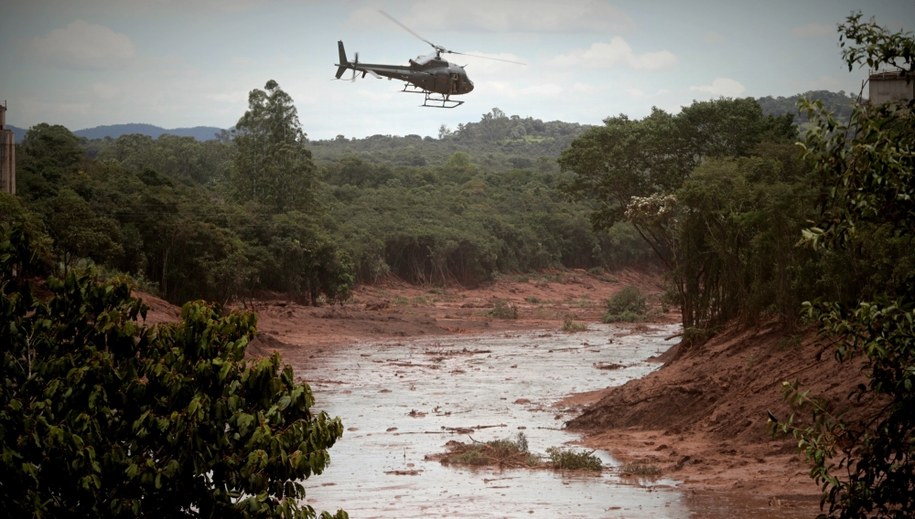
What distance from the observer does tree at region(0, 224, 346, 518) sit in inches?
313

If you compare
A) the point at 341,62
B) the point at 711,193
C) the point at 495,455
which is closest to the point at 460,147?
the point at 341,62

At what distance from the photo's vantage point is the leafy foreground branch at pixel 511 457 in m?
18.5

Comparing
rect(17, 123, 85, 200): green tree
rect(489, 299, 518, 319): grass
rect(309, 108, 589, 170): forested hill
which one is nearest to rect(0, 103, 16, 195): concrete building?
rect(17, 123, 85, 200): green tree

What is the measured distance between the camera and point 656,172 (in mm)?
41062

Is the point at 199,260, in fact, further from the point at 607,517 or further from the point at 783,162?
the point at 607,517

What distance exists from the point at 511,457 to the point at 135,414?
464 inches

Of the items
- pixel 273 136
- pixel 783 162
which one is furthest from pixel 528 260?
pixel 783 162

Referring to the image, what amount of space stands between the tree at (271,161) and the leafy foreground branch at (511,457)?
39.0 meters

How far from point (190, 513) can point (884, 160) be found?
5685 mm

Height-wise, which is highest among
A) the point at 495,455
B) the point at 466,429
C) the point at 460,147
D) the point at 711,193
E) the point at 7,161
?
the point at 460,147

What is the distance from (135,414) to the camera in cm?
835

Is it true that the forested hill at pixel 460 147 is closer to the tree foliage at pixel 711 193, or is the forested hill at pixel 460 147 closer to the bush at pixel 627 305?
the bush at pixel 627 305

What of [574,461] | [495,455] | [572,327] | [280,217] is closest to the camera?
[574,461]

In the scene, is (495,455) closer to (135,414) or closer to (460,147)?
(135,414)
